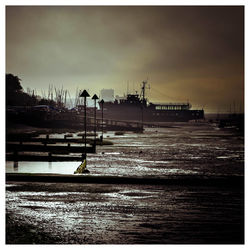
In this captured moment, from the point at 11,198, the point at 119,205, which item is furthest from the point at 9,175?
the point at 119,205

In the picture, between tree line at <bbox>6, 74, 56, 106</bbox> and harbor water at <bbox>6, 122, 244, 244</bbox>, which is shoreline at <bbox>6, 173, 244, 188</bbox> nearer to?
harbor water at <bbox>6, 122, 244, 244</bbox>

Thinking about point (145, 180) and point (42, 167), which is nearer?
point (145, 180)

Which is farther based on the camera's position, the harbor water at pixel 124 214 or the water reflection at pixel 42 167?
the water reflection at pixel 42 167

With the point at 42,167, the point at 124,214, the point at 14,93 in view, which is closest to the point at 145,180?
the point at 124,214

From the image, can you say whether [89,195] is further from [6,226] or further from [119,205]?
[6,226]

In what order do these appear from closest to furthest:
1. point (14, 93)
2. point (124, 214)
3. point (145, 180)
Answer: point (124, 214)
point (145, 180)
point (14, 93)

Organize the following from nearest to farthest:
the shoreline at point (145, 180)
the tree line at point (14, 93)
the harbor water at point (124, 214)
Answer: the harbor water at point (124, 214) → the shoreline at point (145, 180) → the tree line at point (14, 93)

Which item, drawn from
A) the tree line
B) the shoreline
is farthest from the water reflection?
the tree line

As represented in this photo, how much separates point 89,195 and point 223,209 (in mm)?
3513

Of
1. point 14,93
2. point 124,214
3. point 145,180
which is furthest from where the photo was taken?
point 14,93

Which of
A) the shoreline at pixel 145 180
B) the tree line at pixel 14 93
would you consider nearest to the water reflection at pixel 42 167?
the shoreline at pixel 145 180

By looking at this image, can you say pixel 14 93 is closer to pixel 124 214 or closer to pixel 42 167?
pixel 42 167

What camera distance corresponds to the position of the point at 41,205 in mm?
8516

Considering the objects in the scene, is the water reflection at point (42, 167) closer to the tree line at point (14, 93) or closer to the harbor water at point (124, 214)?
the harbor water at point (124, 214)
